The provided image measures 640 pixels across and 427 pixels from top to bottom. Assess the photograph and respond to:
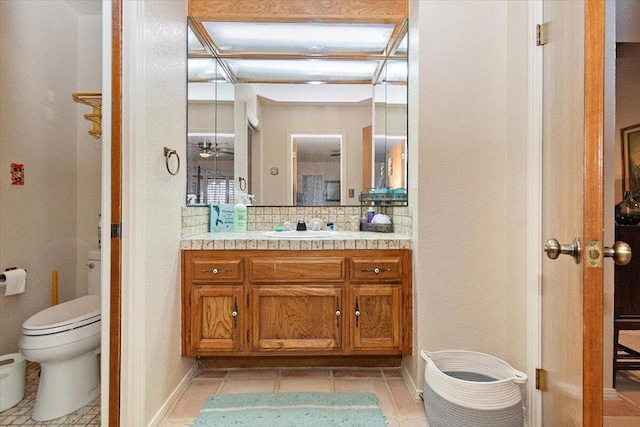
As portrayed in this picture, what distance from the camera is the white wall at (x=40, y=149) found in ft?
6.72

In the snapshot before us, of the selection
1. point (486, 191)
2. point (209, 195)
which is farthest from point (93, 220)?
point (486, 191)

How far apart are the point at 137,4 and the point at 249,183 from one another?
→ 1.29 meters

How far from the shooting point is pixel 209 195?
2281mm

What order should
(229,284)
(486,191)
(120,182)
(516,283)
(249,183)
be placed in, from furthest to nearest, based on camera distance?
1. (249,183)
2. (229,284)
3. (486,191)
4. (516,283)
5. (120,182)

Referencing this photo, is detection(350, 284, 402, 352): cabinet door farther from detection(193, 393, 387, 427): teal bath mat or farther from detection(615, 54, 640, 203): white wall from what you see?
detection(615, 54, 640, 203): white wall

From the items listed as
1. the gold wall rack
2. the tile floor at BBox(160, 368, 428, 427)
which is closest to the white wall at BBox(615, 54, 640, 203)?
the tile floor at BBox(160, 368, 428, 427)

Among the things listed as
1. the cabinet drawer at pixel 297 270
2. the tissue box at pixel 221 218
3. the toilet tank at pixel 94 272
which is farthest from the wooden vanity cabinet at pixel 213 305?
the toilet tank at pixel 94 272

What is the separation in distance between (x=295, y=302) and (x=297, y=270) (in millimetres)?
190

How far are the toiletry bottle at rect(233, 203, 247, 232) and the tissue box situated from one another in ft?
0.11

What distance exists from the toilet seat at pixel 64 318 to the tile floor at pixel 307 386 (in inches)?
26.5

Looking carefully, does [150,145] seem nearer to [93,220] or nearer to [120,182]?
[120,182]

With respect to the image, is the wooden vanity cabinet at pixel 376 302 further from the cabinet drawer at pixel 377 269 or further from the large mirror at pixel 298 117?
the large mirror at pixel 298 117

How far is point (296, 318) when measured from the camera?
188 cm

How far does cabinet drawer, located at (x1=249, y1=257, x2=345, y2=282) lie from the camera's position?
1869mm
